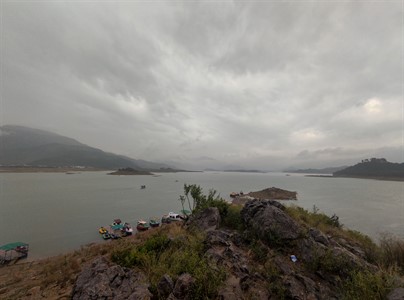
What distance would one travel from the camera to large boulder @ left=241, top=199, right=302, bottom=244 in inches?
575

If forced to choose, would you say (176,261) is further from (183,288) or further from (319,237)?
(319,237)

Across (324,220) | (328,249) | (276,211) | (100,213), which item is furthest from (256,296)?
(100,213)

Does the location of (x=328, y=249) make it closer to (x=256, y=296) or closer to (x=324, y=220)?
(x=256, y=296)

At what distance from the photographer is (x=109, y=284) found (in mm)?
9148

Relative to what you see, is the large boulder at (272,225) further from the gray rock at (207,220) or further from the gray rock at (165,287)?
the gray rock at (165,287)

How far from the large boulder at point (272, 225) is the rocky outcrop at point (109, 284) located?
9.18 meters

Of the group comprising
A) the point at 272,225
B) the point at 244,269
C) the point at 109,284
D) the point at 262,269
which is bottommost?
the point at 262,269

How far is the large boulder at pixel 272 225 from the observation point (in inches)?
575

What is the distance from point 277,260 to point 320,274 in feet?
7.54

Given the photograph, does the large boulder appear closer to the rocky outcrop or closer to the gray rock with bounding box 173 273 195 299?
the gray rock with bounding box 173 273 195 299

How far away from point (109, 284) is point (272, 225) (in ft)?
36.7

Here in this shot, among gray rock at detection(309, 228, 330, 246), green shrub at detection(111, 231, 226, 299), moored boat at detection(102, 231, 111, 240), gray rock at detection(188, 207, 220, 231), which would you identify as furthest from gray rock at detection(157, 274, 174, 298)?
moored boat at detection(102, 231, 111, 240)

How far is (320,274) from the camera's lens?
451 inches

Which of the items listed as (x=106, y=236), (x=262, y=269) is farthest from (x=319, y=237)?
(x=106, y=236)
